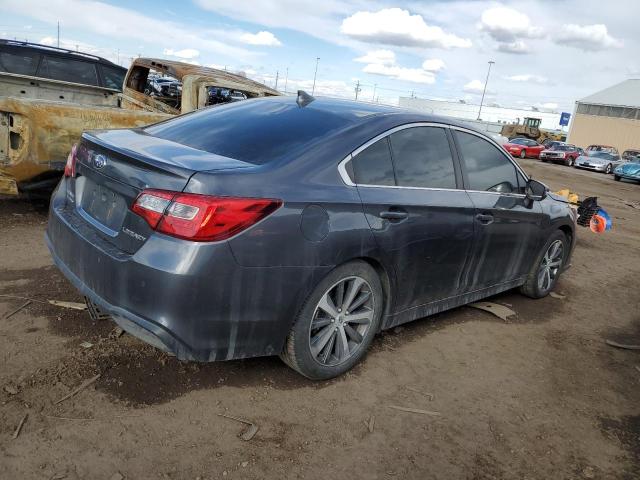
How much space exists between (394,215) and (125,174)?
1.54 metres

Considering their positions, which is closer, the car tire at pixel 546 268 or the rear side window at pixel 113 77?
the car tire at pixel 546 268

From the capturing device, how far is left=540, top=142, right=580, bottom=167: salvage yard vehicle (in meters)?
34.2

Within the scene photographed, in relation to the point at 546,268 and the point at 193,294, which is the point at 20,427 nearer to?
the point at 193,294

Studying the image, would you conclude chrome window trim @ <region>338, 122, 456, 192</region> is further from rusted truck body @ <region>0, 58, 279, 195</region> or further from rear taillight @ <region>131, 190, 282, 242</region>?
rusted truck body @ <region>0, 58, 279, 195</region>

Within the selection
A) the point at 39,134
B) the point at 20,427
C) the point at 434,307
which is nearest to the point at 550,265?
the point at 434,307

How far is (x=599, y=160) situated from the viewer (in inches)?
1264

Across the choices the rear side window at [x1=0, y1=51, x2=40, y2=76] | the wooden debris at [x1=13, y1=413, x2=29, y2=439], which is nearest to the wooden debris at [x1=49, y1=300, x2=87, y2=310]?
the wooden debris at [x1=13, y1=413, x2=29, y2=439]

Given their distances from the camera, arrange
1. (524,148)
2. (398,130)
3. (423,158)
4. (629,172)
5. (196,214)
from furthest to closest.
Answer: (524,148)
(629,172)
(423,158)
(398,130)
(196,214)

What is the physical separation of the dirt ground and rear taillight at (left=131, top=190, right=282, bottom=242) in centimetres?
98

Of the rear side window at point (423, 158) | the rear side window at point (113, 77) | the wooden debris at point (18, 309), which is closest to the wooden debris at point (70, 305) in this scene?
the wooden debris at point (18, 309)

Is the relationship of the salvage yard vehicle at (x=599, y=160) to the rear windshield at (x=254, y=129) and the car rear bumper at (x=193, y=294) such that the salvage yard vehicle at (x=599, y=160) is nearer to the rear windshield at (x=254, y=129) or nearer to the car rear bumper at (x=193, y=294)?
the rear windshield at (x=254, y=129)

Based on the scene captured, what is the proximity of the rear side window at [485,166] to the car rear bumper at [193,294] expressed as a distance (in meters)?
1.67

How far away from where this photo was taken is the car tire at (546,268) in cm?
496

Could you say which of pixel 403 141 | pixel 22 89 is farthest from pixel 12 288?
pixel 22 89
